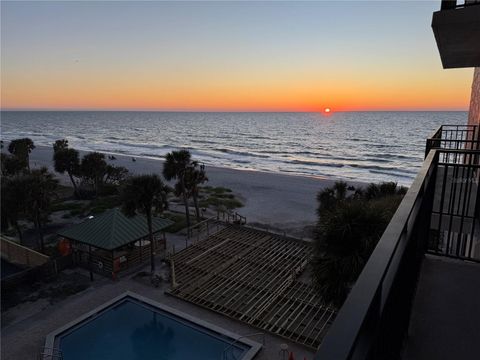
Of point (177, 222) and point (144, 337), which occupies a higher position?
point (177, 222)

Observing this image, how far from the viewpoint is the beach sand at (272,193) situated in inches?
1240

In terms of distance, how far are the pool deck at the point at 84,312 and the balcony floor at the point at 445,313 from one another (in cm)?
1019

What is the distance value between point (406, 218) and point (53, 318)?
17612 mm

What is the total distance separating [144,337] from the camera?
14.8 m

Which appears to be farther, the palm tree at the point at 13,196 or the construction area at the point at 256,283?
the palm tree at the point at 13,196

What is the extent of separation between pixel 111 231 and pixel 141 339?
757 cm

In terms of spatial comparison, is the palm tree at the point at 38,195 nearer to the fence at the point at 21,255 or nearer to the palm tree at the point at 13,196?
the palm tree at the point at 13,196

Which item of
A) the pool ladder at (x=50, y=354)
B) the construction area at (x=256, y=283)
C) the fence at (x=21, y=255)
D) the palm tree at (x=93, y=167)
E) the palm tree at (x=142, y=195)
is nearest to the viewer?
the pool ladder at (x=50, y=354)

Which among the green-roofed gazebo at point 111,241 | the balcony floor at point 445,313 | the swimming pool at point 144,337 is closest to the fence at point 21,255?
the green-roofed gazebo at point 111,241

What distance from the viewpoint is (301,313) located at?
15.6 meters

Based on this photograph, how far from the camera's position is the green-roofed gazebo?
776 inches

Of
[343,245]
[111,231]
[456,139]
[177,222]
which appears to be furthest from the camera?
[177,222]

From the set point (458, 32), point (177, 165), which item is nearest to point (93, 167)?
point (177, 165)

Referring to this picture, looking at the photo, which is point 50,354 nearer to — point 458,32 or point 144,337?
point 144,337
